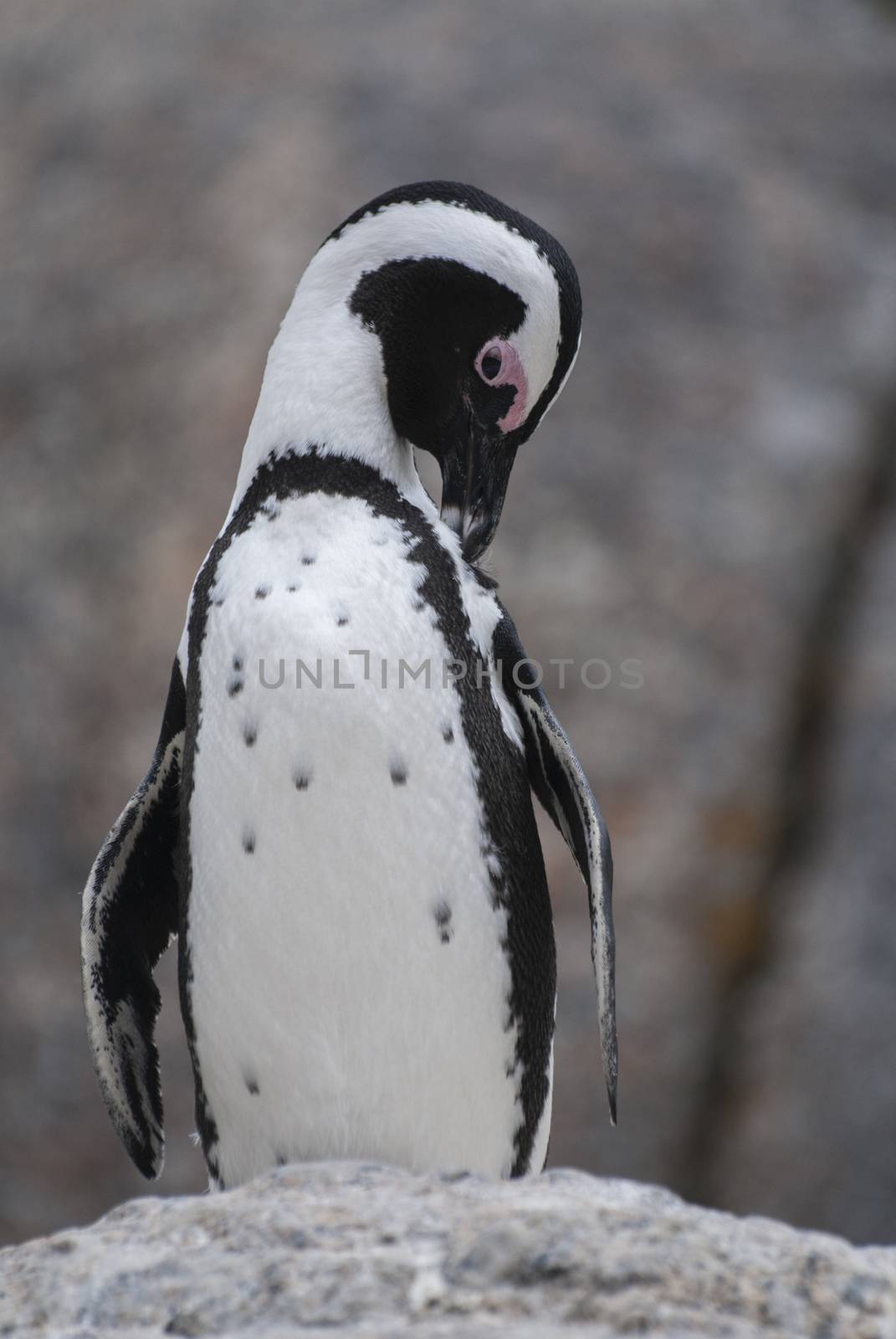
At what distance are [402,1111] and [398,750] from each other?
0.34m

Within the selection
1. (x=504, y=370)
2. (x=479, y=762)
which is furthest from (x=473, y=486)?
(x=479, y=762)

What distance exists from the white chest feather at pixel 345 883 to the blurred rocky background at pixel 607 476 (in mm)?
1793

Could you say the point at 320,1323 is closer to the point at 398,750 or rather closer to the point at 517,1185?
the point at 517,1185

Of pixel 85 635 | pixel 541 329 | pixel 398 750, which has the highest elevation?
pixel 85 635

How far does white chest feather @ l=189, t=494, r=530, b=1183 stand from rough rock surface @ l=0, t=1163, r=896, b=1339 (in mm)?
269

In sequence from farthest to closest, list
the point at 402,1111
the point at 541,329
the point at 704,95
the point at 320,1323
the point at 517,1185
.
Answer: the point at 704,95
the point at 541,329
the point at 402,1111
the point at 517,1185
the point at 320,1323

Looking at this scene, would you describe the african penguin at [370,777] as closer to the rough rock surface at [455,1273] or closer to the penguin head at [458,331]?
the penguin head at [458,331]

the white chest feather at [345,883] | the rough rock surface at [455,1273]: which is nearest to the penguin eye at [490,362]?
the white chest feather at [345,883]

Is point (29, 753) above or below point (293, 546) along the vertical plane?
above

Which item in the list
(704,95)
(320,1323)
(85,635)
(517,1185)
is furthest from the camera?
(704,95)

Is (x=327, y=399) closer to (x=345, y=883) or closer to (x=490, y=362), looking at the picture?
(x=490, y=362)

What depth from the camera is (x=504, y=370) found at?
1559mm

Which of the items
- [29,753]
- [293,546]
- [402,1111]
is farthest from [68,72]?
[402,1111]

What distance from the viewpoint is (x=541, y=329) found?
1.55 meters
